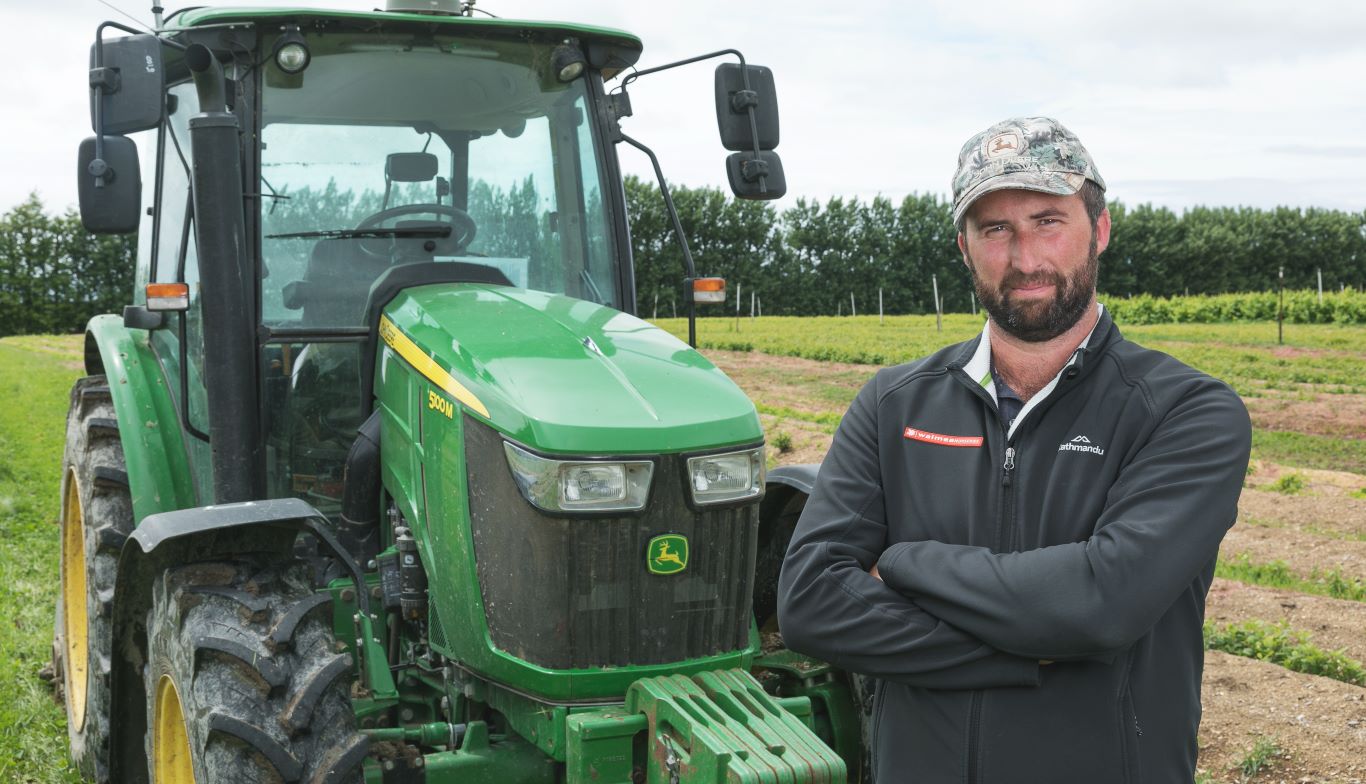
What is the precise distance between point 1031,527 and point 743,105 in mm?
2308

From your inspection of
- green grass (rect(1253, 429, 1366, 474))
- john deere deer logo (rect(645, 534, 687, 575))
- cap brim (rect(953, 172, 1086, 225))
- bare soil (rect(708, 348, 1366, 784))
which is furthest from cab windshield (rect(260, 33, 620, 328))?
green grass (rect(1253, 429, 1366, 474))

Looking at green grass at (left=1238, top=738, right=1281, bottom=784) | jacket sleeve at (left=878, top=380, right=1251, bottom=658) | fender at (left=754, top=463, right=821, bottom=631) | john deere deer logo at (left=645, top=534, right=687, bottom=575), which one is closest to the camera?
jacket sleeve at (left=878, top=380, right=1251, bottom=658)

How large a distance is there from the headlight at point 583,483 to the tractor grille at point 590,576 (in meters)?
0.03

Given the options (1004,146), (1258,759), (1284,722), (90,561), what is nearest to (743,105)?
(1004,146)

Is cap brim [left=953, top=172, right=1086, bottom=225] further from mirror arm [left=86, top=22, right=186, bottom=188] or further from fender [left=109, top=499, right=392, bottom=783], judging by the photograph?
mirror arm [left=86, top=22, right=186, bottom=188]

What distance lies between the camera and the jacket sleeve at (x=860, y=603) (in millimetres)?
2092

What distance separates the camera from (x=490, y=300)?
383 cm

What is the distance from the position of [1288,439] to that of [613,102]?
493 inches

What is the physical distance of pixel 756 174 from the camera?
4145 millimetres

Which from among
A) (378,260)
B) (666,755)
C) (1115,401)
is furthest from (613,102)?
(1115,401)

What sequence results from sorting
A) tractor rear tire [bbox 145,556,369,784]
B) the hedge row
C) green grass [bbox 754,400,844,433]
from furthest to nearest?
the hedge row
green grass [bbox 754,400,844,433]
tractor rear tire [bbox 145,556,369,784]

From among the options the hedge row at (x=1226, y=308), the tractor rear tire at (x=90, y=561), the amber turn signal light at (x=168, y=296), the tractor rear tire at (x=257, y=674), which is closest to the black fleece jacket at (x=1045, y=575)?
the tractor rear tire at (x=257, y=674)

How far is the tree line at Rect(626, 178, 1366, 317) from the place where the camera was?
53.3 metres

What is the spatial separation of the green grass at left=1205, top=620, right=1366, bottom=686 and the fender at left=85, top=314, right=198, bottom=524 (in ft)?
14.8
